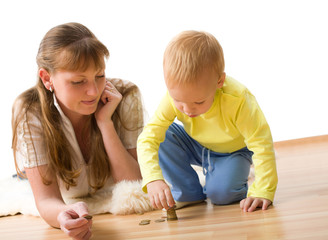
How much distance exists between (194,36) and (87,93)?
1.61 feet

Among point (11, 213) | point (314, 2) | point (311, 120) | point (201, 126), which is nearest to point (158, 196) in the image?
point (201, 126)

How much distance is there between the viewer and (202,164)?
179 centimetres

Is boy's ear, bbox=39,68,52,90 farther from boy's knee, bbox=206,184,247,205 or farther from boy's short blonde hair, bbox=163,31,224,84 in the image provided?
boy's knee, bbox=206,184,247,205

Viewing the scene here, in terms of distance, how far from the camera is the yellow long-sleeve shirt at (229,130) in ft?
4.86

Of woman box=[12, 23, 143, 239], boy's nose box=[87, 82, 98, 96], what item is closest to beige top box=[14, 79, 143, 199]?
woman box=[12, 23, 143, 239]

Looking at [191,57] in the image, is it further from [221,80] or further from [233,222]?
[233,222]

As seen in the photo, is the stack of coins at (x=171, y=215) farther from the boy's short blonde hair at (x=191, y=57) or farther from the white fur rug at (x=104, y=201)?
the boy's short blonde hair at (x=191, y=57)

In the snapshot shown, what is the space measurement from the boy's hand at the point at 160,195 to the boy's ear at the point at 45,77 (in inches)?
22.3

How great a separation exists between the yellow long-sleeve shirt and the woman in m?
0.27

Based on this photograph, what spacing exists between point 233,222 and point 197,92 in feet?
1.28

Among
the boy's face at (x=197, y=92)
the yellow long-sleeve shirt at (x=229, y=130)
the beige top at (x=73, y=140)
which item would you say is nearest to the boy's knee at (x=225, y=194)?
the yellow long-sleeve shirt at (x=229, y=130)

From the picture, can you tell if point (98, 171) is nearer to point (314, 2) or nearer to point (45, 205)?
point (45, 205)

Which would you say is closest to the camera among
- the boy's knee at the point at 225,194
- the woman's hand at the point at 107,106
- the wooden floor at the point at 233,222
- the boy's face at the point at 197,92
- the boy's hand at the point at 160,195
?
the wooden floor at the point at 233,222

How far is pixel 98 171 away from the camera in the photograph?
6.23ft
